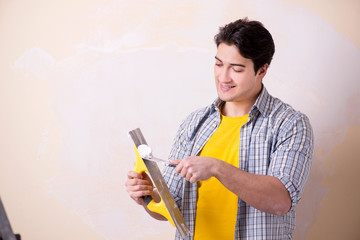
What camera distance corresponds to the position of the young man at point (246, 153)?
4.31 ft

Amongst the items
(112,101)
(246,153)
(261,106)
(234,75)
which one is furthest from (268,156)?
(112,101)

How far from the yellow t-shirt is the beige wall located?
55 centimetres

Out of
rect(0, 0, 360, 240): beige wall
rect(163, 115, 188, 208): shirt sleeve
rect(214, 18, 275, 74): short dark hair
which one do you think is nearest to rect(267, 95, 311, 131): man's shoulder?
rect(214, 18, 275, 74): short dark hair

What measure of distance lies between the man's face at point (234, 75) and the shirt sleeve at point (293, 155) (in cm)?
18

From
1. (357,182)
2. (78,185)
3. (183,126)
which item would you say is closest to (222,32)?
(183,126)

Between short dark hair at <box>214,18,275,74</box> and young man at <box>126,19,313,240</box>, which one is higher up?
short dark hair at <box>214,18,275,74</box>

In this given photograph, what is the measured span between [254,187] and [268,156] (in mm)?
203

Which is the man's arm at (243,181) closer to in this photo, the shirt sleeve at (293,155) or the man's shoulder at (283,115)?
the shirt sleeve at (293,155)

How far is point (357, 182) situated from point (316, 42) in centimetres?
67

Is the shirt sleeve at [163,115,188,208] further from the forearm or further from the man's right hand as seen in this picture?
the forearm

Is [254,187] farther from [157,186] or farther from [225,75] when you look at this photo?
[225,75]

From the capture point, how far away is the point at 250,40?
145 cm

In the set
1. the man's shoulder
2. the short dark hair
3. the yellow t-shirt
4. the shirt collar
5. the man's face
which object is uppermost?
the short dark hair

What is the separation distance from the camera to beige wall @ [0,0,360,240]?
194 centimetres
